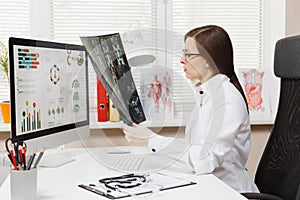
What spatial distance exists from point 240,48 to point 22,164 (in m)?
1.84

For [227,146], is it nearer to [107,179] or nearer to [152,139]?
[152,139]

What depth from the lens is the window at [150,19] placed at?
2.46 meters

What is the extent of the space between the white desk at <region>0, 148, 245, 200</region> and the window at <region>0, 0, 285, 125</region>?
101 cm

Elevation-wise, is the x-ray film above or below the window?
below

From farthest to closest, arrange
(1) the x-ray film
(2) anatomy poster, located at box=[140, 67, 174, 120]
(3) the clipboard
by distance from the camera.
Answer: (2) anatomy poster, located at box=[140, 67, 174, 120] → (1) the x-ray film → (3) the clipboard

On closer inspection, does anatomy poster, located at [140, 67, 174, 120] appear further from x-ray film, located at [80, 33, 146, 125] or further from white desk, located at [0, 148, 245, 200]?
white desk, located at [0, 148, 245, 200]

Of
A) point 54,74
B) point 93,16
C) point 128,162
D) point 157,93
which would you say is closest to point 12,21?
point 93,16

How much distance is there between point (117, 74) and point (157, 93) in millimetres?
247

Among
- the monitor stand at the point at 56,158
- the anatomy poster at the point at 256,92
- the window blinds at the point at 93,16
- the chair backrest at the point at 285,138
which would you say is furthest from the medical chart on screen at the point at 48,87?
the anatomy poster at the point at 256,92

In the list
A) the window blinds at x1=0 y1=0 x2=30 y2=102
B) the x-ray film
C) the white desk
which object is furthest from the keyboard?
the window blinds at x1=0 y1=0 x2=30 y2=102

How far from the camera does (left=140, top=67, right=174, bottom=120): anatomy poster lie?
5.07 ft

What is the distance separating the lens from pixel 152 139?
1.48m

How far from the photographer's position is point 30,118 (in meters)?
1.51

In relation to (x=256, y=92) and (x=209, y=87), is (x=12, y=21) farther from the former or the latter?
(x=256, y=92)
